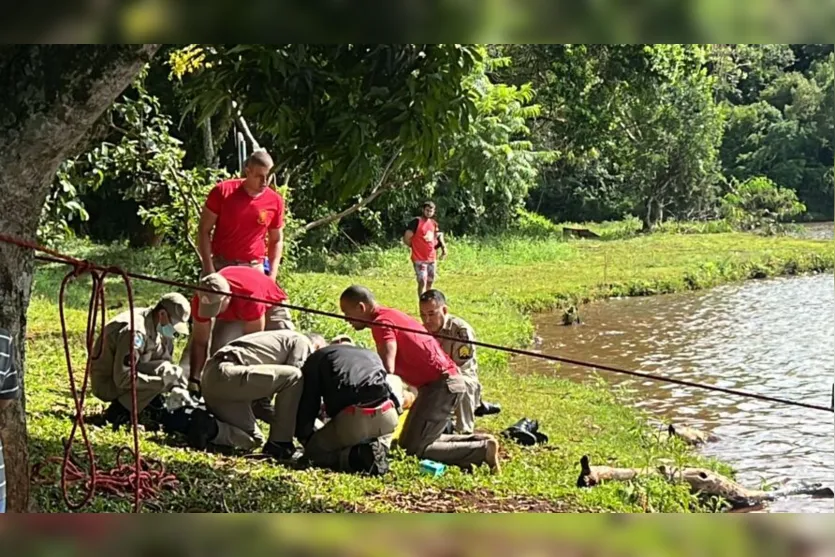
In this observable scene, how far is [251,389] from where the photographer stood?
13.1 feet

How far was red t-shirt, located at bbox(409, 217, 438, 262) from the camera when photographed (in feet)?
29.4

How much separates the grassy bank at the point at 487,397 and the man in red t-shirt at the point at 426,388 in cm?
11

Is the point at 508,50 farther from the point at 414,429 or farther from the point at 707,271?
the point at 414,429

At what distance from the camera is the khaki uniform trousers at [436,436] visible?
4.27 meters

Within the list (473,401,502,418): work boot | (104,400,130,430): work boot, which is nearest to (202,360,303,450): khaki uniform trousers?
(104,400,130,430): work boot

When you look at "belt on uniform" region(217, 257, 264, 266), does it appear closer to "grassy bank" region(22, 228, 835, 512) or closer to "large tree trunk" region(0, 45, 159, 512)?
"grassy bank" region(22, 228, 835, 512)

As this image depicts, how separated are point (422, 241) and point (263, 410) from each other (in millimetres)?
4724

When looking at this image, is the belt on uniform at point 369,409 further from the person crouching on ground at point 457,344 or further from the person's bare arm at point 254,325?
the person's bare arm at point 254,325

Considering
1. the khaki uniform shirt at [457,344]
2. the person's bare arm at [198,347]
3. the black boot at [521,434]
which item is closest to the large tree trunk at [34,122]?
the person's bare arm at [198,347]

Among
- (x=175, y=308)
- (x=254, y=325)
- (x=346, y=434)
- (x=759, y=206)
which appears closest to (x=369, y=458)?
(x=346, y=434)

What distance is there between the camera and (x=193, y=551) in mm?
2068

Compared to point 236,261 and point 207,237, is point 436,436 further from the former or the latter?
point 207,237
